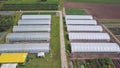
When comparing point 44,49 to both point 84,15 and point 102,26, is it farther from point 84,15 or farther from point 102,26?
point 84,15

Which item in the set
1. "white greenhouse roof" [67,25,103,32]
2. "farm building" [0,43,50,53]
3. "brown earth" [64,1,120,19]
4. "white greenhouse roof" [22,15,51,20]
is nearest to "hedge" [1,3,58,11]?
"brown earth" [64,1,120,19]

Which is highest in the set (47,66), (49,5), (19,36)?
(49,5)

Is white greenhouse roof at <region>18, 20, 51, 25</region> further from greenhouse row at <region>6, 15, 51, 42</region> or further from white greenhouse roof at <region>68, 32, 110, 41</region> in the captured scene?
white greenhouse roof at <region>68, 32, 110, 41</region>

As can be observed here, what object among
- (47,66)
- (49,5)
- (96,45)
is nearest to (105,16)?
(49,5)

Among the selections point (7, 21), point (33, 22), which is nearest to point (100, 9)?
point (33, 22)

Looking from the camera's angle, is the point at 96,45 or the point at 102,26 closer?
the point at 96,45

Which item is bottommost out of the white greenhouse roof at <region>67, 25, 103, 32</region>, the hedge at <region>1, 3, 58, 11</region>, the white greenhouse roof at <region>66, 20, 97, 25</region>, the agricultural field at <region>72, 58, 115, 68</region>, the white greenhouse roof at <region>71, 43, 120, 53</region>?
the agricultural field at <region>72, 58, 115, 68</region>
